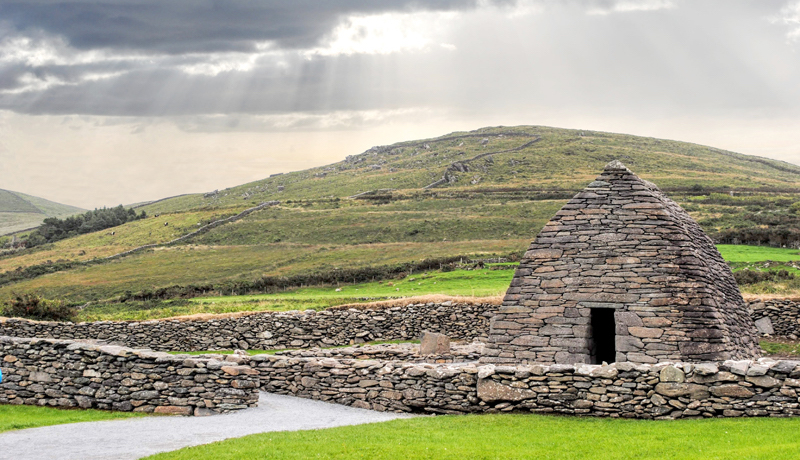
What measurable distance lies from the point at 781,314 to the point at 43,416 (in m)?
22.7

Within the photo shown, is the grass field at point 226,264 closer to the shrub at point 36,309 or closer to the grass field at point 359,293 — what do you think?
the grass field at point 359,293

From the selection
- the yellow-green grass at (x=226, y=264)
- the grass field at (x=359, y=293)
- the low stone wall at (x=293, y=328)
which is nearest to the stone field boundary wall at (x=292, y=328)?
the low stone wall at (x=293, y=328)

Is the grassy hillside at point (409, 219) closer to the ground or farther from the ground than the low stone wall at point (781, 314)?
farther from the ground

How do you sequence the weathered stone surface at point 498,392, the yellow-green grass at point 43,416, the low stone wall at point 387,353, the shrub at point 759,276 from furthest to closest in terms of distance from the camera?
the shrub at point 759,276 < the low stone wall at point 387,353 < the yellow-green grass at point 43,416 < the weathered stone surface at point 498,392

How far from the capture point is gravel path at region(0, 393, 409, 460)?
1070 cm

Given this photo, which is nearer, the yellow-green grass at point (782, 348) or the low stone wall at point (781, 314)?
the yellow-green grass at point (782, 348)

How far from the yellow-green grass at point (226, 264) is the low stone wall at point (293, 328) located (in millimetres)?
24147

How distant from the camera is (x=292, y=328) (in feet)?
88.6

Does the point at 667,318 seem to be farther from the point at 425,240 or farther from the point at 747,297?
the point at 425,240

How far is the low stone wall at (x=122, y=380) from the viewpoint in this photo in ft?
47.2

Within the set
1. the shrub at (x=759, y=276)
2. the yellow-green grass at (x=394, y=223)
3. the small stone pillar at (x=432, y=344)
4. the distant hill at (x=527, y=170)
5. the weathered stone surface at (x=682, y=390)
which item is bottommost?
the small stone pillar at (x=432, y=344)

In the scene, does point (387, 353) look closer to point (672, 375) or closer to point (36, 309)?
point (672, 375)

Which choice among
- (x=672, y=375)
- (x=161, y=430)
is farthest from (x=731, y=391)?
(x=161, y=430)

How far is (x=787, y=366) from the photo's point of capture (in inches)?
425
